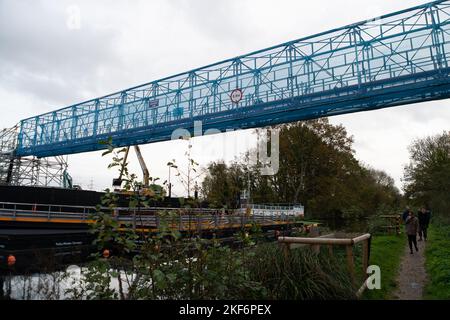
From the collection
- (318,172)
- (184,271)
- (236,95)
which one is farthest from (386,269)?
(318,172)

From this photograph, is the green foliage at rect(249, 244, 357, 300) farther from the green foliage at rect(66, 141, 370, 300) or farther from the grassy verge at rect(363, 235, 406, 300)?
the grassy verge at rect(363, 235, 406, 300)

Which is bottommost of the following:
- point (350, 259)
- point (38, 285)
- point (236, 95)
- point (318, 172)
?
point (38, 285)

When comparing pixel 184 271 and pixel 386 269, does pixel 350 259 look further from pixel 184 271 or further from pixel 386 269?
pixel 386 269

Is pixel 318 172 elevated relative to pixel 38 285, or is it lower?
elevated

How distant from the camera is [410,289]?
20.1 ft

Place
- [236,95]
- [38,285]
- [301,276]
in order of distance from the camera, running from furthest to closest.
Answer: [236,95] → [38,285] → [301,276]

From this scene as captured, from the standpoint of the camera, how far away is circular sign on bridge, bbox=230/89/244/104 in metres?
20.3

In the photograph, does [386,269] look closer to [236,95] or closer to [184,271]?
[184,271]

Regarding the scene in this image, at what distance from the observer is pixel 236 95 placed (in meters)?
20.6

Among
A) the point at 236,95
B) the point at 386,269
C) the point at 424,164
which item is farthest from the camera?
the point at 424,164

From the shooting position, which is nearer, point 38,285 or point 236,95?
point 38,285

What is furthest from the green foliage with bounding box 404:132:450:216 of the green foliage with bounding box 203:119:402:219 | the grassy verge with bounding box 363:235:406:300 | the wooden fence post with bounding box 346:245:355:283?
the wooden fence post with bounding box 346:245:355:283
